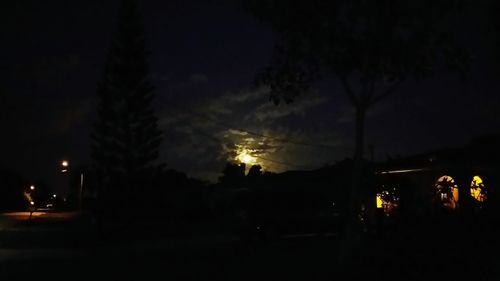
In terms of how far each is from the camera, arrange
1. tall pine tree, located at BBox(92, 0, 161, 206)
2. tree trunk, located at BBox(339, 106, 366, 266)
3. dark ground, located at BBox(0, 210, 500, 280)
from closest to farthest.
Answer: dark ground, located at BBox(0, 210, 500, 280)
tree trunk, located at BBox(339, 106, 366, 266)
tall pine tree, located at BBox(92, 0, 161, 206)

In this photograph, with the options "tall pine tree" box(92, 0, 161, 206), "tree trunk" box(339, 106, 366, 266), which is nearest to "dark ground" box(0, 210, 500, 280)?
"tree trunk" box(339, 106, 366, 266)

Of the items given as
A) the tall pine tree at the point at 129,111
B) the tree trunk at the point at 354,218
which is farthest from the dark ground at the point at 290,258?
the tall pine tree at the point at 129,111

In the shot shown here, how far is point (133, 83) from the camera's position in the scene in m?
53.5

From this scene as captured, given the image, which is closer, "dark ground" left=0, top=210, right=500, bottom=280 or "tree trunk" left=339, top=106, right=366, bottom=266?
"dark ground" left=0, top=210, right=500, bottom=280

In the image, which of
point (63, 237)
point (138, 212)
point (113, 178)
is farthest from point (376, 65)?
point (113, 178)

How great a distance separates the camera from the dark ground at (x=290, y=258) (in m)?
11.6

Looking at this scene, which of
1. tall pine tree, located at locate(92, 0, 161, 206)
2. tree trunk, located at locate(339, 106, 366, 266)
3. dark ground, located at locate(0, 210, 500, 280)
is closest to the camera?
dark ground, located at locate(0, 210, 500, 280)

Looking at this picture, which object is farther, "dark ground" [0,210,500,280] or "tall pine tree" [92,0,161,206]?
"tall pine tree" [92,0,161,206]

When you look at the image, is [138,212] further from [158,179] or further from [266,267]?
[266,267]

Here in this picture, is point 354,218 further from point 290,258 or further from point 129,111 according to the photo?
point 129,111

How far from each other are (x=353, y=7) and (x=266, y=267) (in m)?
5.78

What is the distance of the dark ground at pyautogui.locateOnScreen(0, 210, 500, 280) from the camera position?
11.6 meters

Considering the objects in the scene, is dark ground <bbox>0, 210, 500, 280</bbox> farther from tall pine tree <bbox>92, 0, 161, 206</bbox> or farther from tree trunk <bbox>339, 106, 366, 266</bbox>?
tall pine tree <bbox>92, 0, 161, 206</bbox>

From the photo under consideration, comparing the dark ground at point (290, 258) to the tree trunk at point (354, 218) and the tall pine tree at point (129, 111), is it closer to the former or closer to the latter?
the tree trunk at point (354, 218)
